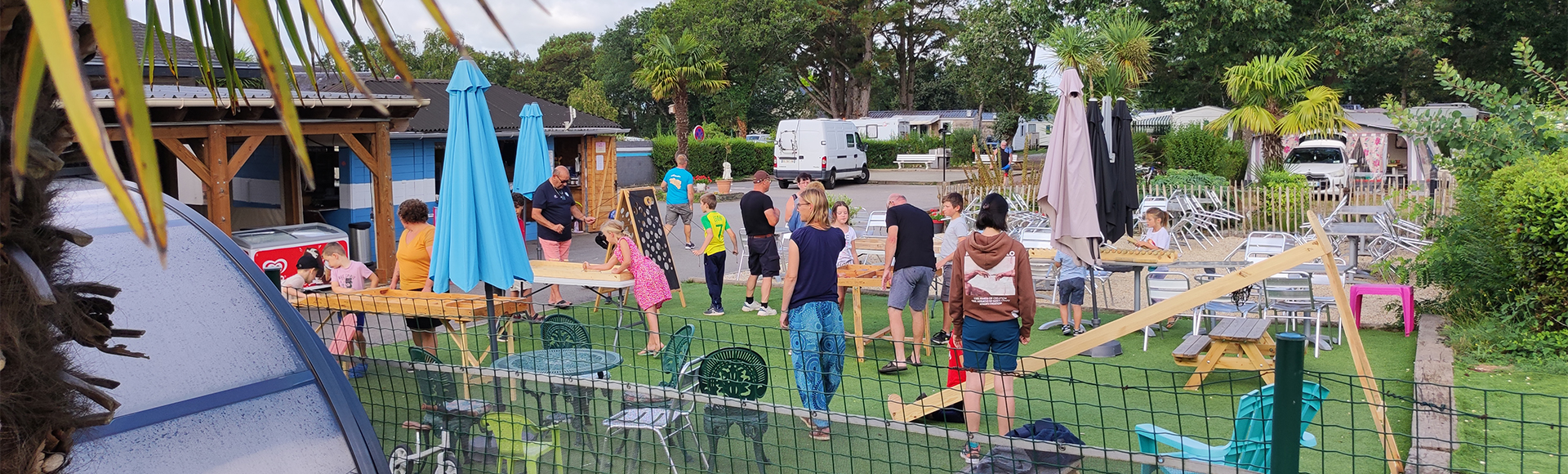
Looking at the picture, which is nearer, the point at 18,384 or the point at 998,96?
the point at 18,384

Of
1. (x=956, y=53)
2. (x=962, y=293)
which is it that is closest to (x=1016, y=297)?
(x=962, y=293)

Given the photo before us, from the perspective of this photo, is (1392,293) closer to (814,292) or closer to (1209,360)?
(1209,360)

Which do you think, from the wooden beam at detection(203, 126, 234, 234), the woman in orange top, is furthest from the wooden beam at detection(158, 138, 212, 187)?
the woman in orange top

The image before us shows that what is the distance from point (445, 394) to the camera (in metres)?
5.03

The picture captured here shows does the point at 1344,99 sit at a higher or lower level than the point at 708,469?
higher

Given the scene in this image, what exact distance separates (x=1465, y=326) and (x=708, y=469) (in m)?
6.31

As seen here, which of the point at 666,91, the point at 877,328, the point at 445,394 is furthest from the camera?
the point at 666,91

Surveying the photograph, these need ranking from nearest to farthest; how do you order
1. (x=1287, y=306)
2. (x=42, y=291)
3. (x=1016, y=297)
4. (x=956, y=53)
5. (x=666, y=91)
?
(x=42, y=291), (x=1016, y=297), (x=1287, y=306), (x=666, y=91), (x=956, y=53)

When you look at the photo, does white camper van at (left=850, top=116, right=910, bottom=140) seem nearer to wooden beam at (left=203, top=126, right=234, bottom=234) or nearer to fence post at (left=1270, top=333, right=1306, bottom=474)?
wooden beam at (left=203, top=126, right=234, bottom=234)

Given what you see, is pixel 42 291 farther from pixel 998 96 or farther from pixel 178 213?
pixel 998 96

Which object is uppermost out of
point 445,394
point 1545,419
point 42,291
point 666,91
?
point 666,91

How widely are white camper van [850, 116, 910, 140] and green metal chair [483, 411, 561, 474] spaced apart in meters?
40.5

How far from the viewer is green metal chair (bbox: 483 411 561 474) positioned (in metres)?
4.86

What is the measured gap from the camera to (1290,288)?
8.02 metres
